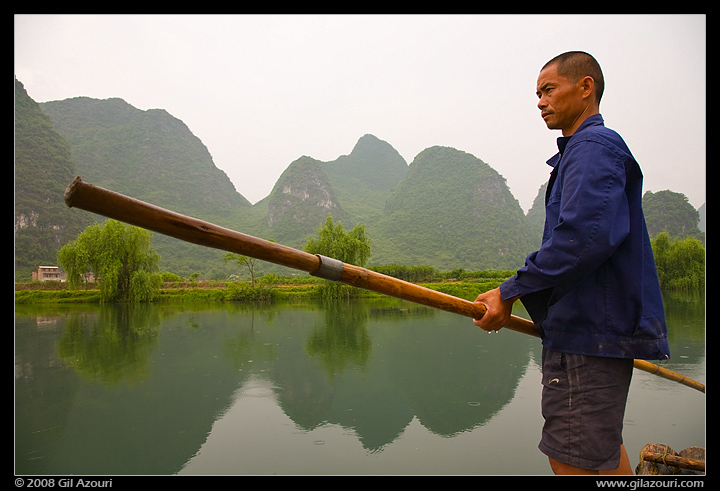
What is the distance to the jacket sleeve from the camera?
1.05 m

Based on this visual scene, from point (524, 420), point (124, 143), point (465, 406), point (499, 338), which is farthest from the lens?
point (124, 143)

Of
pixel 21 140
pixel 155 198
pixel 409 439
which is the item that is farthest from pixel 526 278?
pixel 155 198

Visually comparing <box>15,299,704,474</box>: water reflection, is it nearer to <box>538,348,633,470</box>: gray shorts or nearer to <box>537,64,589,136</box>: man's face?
<box>538,348,633,470</box>: gray shorts

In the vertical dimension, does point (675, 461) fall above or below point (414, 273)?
above

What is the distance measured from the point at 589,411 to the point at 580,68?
3.54 ft

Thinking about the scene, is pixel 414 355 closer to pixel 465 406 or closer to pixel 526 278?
pixel 465 406

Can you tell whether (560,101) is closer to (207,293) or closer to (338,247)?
(338,247)

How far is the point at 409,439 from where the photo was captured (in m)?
4.57

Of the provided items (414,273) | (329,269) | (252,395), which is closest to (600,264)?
(329,269)

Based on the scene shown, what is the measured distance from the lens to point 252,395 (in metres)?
6.11

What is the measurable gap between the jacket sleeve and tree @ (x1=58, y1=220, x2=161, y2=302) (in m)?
26.0

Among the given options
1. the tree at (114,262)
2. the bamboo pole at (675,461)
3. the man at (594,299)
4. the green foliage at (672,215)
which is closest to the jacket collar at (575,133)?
the man at (594,299)
